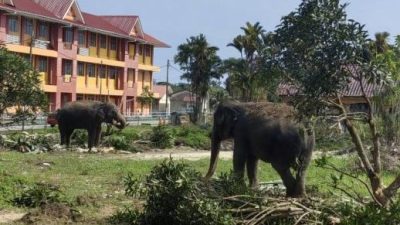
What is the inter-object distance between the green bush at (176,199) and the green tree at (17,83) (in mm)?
4364

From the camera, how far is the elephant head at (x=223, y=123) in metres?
13.1

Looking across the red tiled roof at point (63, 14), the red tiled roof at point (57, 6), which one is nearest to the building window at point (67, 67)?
the red tiled roof at point (63, 14)

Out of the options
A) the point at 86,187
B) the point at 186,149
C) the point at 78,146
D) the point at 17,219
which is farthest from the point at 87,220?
the point at 186,149

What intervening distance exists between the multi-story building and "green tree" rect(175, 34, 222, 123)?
5.95 m

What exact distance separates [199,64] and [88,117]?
116 feet

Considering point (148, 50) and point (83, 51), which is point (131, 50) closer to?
point (148, 50)

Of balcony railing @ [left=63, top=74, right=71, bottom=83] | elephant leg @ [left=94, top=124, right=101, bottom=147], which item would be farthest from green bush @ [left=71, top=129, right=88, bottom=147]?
balcony railing @ [left=63, top=74, right=71, bottom=83]

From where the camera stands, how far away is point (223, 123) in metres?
13.4

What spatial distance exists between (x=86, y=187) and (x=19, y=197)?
208cm

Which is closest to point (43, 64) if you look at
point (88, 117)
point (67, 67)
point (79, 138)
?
point (67, 67)

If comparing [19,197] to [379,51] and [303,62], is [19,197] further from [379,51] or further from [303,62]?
[379,51]

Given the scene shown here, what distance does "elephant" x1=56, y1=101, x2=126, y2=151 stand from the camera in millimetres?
24609

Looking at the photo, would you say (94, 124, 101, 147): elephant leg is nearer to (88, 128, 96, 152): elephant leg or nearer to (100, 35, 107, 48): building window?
(88, 128, 96, 152): elephant leg

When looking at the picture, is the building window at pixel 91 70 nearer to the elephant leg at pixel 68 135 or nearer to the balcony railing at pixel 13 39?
the balcony railing at pixel 13 39
